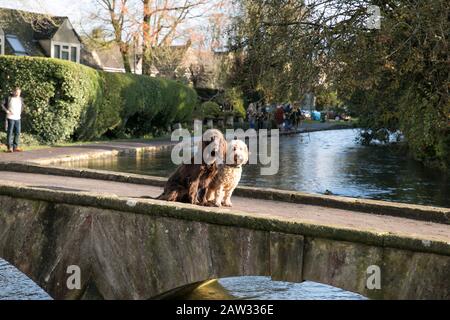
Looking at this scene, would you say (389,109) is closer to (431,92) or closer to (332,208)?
(431,92)

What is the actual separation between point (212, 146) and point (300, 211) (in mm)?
2195

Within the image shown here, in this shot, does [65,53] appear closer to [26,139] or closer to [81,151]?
[26,139]

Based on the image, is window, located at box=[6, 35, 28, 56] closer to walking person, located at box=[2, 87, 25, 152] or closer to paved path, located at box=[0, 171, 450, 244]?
walking person, located at box=[2, 87, 25, 152]

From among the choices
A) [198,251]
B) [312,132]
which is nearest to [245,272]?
[198,251]

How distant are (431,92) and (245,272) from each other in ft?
35.5

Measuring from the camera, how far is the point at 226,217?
715 cm

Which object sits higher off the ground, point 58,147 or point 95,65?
point 95,65

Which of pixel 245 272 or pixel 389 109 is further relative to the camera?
pixel 389 109

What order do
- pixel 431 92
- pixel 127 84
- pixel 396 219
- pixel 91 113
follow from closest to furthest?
pixel 396 219 < pixel 431 92 < pixel 91 113 < pixel 127 84

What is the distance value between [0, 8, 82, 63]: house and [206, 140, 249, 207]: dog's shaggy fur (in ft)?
121

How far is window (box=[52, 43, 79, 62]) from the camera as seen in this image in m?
47.1

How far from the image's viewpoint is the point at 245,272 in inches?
281
